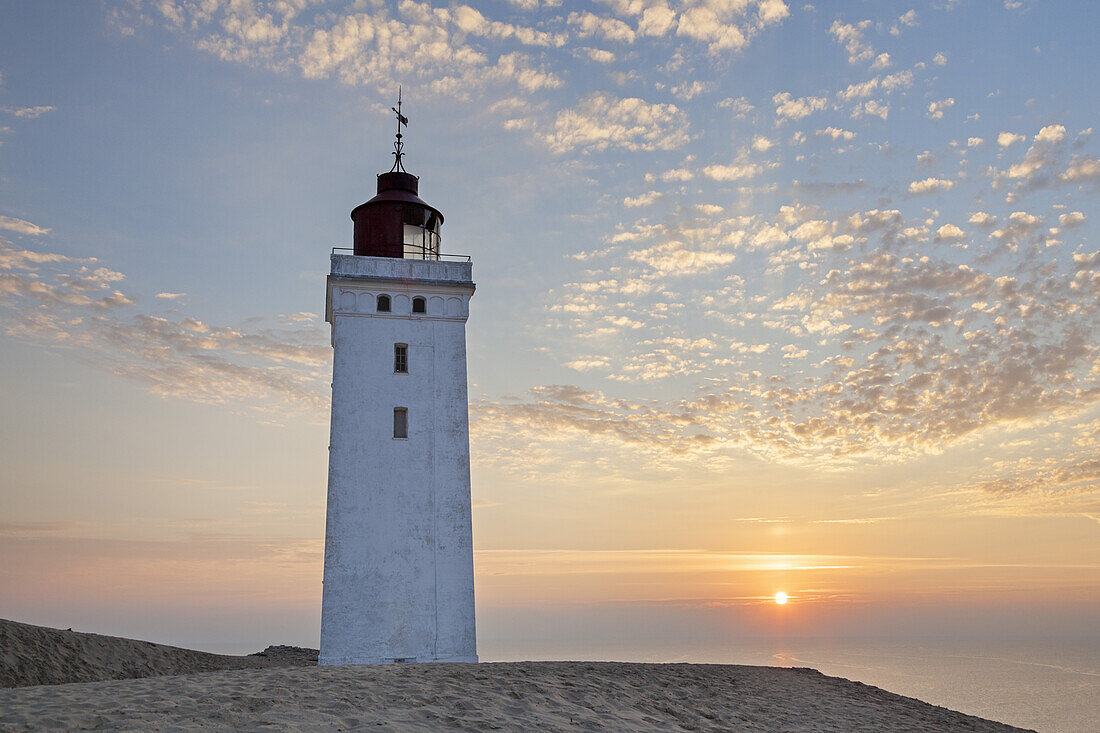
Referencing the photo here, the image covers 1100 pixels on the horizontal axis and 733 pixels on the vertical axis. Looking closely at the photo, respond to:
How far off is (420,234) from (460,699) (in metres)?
16.2

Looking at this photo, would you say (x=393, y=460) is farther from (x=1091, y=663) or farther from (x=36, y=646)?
(x=1091, y=663)

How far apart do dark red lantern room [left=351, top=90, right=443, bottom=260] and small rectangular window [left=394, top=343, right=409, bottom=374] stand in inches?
130

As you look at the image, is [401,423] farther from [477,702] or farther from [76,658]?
[76,658]

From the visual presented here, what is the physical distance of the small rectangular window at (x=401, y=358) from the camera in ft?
74.9

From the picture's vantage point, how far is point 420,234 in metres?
25.2

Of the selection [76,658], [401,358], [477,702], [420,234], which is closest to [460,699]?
[477,702]

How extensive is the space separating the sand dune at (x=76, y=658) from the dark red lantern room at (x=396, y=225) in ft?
45.6

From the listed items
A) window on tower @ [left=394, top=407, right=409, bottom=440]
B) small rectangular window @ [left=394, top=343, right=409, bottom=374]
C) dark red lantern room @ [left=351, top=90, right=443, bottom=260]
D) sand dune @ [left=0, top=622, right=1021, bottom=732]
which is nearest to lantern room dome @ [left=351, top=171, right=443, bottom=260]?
dark red lantern room @ [left=351, top=90, right=443, bottom=260]

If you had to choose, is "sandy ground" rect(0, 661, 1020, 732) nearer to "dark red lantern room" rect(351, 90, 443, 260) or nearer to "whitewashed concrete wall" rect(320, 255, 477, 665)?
"whitewashed concrete wall" rect(320, 255, 477, 665)

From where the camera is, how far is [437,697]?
12.6 metres

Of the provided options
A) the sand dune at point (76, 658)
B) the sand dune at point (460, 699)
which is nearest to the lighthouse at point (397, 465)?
the sand dune at point (460, 699)

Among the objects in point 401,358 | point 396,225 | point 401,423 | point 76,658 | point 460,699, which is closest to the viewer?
point 460,699

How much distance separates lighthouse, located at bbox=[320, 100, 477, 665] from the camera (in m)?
20.9

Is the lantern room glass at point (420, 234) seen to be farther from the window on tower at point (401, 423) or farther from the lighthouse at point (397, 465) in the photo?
the window on tower at point (401, 423)
